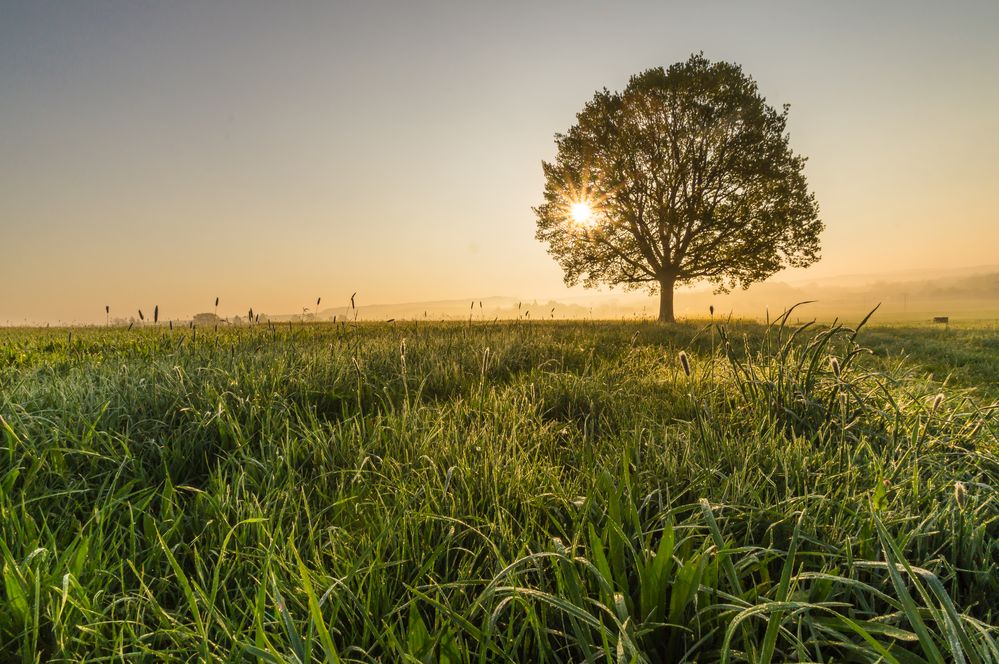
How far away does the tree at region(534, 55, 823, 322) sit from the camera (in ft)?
71.8

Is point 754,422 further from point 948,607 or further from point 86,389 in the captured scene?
point 86,389

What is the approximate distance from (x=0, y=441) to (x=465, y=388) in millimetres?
3251

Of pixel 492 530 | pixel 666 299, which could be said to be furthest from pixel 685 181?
pixel 492 530

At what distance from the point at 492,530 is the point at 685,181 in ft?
79.1

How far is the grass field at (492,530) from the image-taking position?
140 cm

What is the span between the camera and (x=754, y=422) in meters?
3.00

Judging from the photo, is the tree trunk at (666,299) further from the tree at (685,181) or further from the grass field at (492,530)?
the grass field at (492,530)

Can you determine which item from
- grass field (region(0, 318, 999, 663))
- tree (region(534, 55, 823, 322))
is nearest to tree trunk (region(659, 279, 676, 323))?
tree (region(534, 55, 823, 322))

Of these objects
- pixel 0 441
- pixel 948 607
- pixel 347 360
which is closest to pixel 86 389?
pixel 0 441

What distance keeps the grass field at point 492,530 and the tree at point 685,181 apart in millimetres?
21088

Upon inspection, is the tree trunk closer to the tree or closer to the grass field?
the tree

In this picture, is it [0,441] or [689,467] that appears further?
[0,441]

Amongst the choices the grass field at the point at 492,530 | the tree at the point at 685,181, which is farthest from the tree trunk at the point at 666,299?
the grass field at the point at 492,530

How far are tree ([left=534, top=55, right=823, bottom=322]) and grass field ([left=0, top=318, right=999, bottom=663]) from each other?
2109 cm
